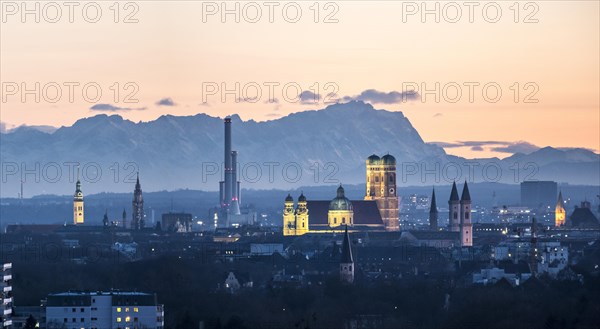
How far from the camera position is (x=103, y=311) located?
109438 millimetres

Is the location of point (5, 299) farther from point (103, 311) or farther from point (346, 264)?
point (346, 264)

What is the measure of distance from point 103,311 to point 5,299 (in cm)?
431

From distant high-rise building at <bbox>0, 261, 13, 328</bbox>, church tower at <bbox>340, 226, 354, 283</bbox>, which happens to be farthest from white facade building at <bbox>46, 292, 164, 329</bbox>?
church tower at <bbox>340, 226, 354, 283</bbox>

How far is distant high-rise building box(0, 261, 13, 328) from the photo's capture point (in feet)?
347

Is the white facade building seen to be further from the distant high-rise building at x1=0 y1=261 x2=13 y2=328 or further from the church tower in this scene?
the church tower

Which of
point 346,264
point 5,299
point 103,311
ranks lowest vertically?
point 103,311

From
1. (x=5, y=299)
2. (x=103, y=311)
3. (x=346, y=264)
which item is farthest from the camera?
(x=346, y=264)

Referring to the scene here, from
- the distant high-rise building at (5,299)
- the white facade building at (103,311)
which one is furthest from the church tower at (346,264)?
the white facade building at (103,311)

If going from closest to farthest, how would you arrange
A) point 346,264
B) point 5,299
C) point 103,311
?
point 103,311
point 5,299
point 346,264

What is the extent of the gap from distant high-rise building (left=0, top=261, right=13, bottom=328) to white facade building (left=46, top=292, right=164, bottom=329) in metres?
1.63

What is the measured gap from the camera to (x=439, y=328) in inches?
4400

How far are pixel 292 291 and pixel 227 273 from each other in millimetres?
22498

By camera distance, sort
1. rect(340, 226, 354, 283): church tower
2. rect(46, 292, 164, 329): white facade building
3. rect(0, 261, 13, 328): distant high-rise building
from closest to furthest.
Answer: rect(0, 261, 13, 328): distant high-rise building → rect(46, 292, 164, 329): white facade building → rect(340, 226, 354, 283): church tower

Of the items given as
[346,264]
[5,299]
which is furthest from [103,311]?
[346,264]
